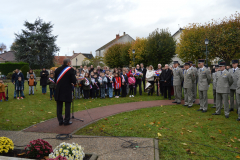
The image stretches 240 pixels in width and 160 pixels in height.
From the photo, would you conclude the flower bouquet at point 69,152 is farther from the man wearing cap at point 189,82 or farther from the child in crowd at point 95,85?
the child in crowd at point 95,85

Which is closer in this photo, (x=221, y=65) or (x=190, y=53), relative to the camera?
(x=221, y=65)

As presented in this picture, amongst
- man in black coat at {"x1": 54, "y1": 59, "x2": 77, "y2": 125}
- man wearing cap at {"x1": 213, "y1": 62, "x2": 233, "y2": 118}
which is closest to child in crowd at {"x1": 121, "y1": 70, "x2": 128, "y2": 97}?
man wearing cap at {"x1": 213, "y1": 62, "x2": 233, "y2": 118}

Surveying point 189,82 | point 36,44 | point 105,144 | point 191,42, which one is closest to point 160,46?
point 191,42

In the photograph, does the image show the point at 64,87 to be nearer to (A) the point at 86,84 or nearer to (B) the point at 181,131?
(B) the point at 181,131

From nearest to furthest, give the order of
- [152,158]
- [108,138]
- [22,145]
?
[152,158], [22,145], [108,138]

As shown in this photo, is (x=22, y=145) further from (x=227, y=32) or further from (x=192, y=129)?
(x=227, y=32)

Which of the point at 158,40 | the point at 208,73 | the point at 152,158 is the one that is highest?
the point at 158,40

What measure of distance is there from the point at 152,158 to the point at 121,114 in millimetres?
4266

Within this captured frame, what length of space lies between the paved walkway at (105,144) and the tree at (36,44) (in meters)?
41.6

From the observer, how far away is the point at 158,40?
3447 cm

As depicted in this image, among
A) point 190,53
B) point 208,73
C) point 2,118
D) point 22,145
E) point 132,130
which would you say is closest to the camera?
point 22,145

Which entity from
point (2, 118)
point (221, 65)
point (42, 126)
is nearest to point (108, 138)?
point (42, 126)

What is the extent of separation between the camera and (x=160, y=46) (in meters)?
33.8

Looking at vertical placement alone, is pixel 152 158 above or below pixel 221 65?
below
